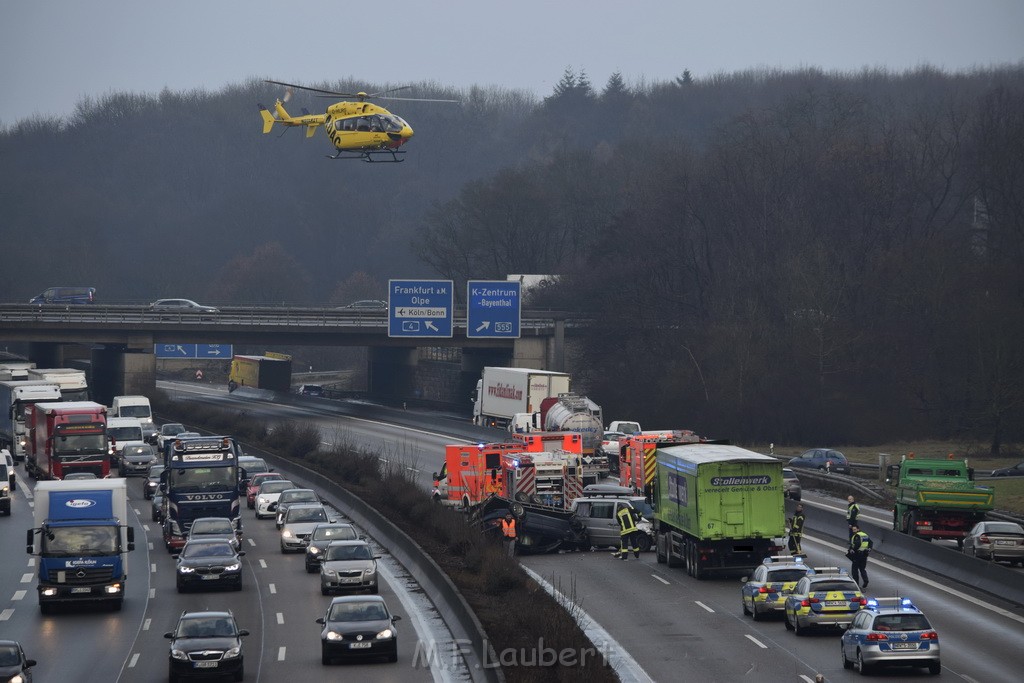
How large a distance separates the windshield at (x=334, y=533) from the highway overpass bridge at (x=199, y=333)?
1861 inches

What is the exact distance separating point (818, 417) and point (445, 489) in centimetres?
3675

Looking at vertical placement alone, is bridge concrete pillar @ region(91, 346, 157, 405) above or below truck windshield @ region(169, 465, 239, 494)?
above

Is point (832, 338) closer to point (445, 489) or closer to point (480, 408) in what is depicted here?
point (480, 408)

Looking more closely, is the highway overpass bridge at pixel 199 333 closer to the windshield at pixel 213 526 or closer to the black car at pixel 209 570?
the windshield at pixel 213 526

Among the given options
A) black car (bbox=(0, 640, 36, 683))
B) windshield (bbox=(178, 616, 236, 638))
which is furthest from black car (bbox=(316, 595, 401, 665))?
black car (bbox=(0, 640, 36, 683))

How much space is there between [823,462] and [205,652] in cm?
4356

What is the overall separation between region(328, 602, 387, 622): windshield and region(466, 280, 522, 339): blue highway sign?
58447 millimetres

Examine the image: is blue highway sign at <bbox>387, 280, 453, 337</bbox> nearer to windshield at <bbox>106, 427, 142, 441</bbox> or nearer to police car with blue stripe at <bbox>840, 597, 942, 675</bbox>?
windshield at <bbox>106, 427, 142, 441</bbox>

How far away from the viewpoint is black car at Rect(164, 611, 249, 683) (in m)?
26.1

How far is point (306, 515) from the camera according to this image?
45.1 meters

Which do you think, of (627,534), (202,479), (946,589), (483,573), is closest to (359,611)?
(483,573)

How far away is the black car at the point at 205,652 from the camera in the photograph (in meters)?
26.1

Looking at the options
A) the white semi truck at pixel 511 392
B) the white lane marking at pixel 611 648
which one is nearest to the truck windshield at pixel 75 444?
the white semi truck at pixel 511 392

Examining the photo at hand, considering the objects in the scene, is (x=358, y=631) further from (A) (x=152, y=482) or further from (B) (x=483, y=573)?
(A) (x=152, y=482)
